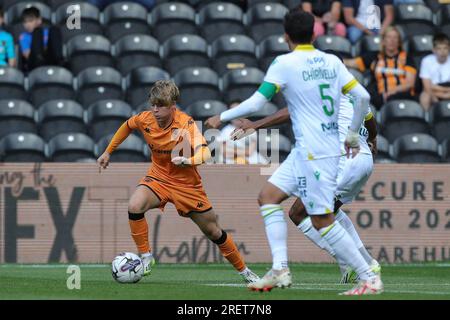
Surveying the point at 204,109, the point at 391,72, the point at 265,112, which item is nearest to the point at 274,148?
the point at 265,112

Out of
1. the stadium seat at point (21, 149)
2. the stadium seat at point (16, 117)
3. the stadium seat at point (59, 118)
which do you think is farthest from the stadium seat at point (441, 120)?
the stadium seat at point (16, 117)

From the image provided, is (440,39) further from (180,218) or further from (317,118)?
(317,118)

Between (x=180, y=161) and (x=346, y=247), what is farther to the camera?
(x=180, y=161)

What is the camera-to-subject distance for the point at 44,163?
51.1ft

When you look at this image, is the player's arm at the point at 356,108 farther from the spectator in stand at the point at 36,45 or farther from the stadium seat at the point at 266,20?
the stadium seat at the point at 266,20

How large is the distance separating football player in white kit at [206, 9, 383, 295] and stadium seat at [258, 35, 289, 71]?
931 centimetres

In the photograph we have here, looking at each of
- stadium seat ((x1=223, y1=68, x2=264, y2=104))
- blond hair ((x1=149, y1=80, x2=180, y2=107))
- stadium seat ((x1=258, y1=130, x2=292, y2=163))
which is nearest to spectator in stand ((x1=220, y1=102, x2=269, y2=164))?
stadium seat ((x1=258, y1=130, x2=292, y2=163))

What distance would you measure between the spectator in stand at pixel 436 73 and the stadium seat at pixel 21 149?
19.0ft

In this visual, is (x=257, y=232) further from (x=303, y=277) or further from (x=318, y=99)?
(x=318, y=99)

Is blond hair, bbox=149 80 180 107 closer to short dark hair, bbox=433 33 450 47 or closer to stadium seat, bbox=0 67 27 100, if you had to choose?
stadium seat, bbox=0 67 27 100

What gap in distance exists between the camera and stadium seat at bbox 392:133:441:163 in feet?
56.0

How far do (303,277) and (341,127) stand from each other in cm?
212

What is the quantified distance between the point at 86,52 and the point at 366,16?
181 inches

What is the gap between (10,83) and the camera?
17734 mm
